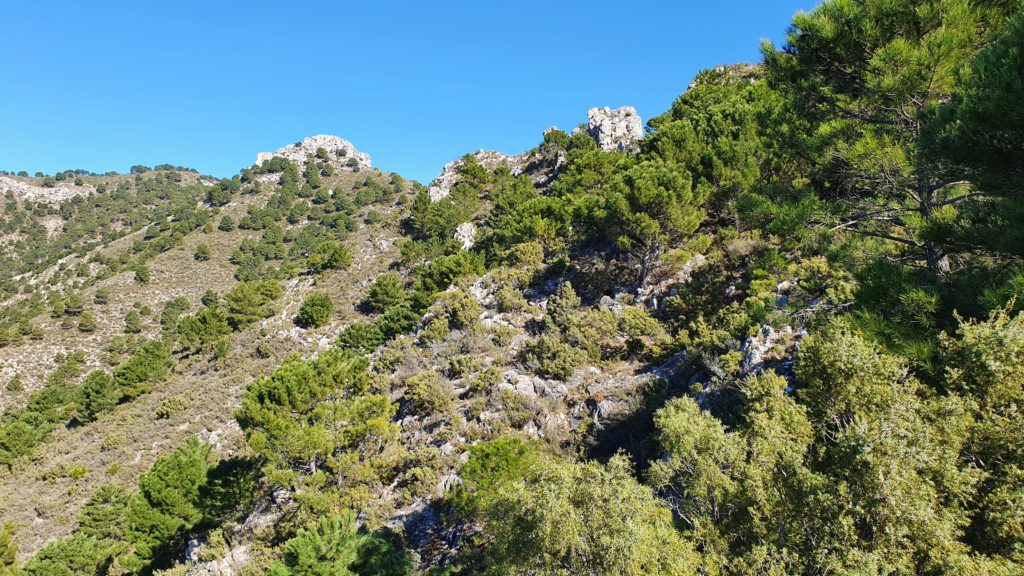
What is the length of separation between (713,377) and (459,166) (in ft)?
175

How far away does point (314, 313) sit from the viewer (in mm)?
34469

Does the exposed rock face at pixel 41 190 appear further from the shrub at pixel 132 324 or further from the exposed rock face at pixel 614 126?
the exposed rock face at pixel 614 126

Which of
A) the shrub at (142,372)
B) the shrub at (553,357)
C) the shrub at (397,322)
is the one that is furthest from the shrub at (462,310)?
the shrub at (142,372)

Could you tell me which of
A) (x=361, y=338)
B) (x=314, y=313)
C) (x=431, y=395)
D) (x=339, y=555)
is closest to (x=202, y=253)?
(x=314, y=313)

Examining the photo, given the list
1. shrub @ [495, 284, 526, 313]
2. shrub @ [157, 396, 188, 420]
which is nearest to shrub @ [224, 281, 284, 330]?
shrub @ [157, 396, 188, 420]

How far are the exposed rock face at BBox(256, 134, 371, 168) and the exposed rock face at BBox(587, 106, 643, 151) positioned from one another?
62.9 meters

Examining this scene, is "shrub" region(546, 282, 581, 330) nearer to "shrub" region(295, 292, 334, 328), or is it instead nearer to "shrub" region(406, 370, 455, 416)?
"shrub" region(406, 370, 455, 416)

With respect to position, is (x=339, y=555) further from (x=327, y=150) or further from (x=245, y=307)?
(x=327, y=150)

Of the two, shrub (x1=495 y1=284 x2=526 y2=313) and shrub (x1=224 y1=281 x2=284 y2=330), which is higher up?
shrub (x1=224 y1=281 x2=284 y2=330)

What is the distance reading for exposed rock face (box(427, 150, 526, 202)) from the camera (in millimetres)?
53906

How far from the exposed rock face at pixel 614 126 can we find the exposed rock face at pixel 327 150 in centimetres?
6285

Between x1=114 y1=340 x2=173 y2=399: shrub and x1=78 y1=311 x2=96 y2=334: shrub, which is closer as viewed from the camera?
x1=114 y1=340 x2=173 y2=399: shrub

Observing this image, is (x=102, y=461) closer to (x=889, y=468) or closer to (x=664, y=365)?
(x=664, y=365)

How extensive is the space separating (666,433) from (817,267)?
993 centimetres
